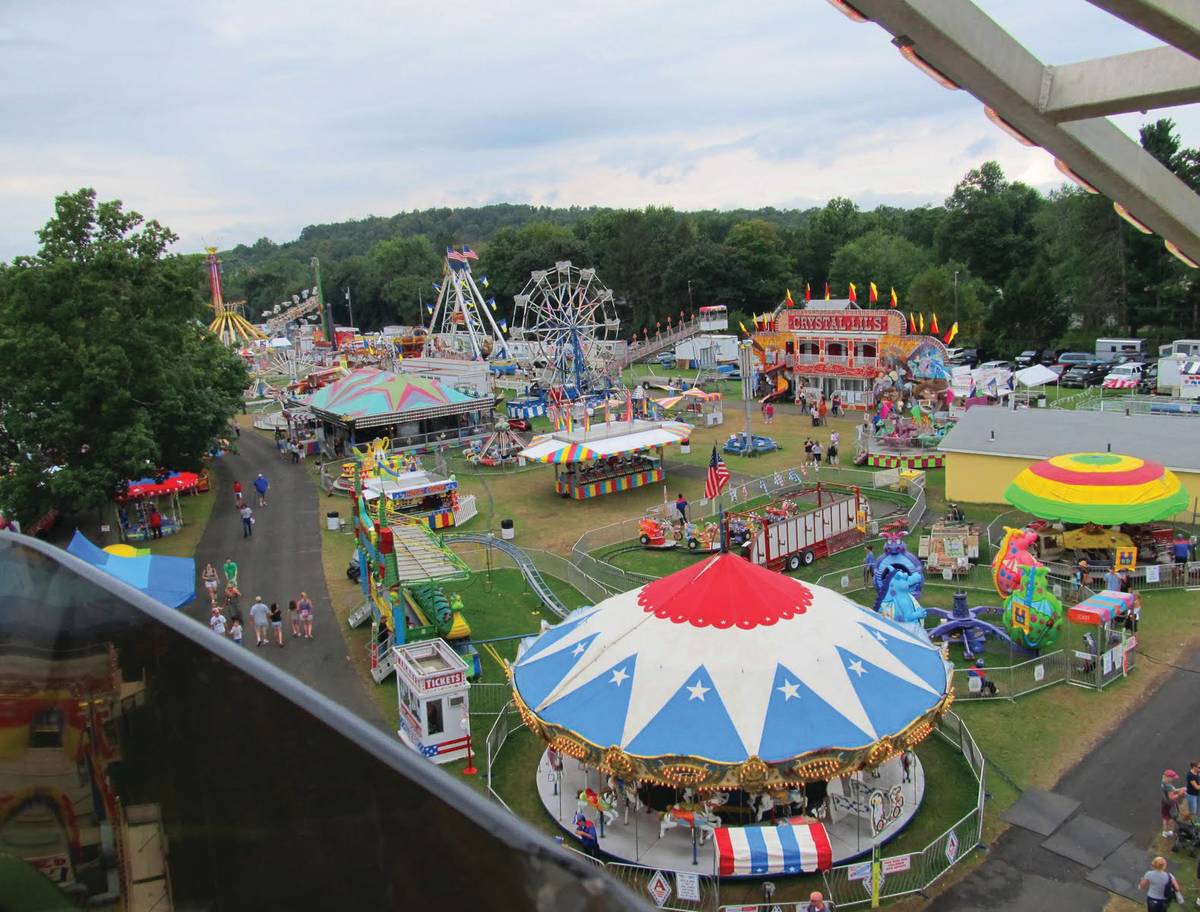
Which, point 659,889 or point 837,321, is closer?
point 659,889

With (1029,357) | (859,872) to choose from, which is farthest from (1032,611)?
(1029,357)

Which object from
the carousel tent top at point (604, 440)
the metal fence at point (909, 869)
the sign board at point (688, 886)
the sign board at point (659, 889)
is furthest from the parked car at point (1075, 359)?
the sign board at point (659, 889)

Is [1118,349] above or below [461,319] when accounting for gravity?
below

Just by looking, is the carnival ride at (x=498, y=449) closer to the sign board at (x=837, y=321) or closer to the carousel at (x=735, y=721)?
the sign board at (x=837, y=321)

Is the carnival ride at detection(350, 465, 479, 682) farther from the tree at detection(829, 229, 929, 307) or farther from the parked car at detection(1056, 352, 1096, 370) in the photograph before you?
the tree at detection(829, 229, 929, 307)

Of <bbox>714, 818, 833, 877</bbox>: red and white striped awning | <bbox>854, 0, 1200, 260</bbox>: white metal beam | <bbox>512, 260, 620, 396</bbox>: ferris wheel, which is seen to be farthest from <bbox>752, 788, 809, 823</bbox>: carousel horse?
<bbox>512, 260, 620, 396</bbox>: ferris wheel

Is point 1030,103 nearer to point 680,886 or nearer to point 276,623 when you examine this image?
point 680,886

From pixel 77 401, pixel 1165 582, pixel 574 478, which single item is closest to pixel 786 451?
pixel 574 478

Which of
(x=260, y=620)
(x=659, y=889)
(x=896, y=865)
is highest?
(x=260, y=620)
